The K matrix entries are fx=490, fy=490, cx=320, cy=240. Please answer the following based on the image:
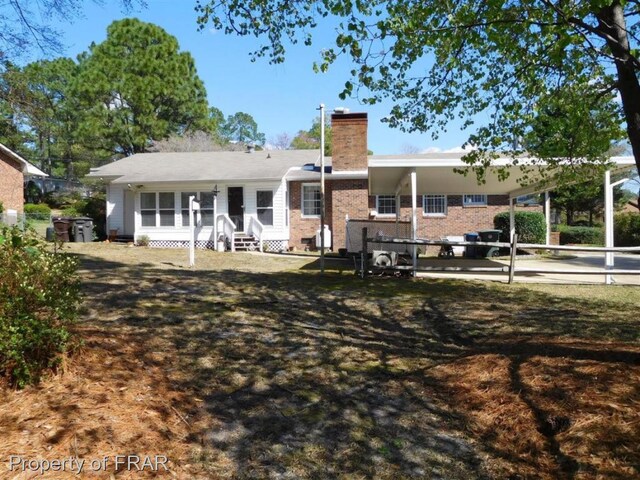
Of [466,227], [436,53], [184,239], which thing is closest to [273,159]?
[184,239]

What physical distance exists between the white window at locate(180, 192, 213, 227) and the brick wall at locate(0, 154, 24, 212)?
1032 centimetres

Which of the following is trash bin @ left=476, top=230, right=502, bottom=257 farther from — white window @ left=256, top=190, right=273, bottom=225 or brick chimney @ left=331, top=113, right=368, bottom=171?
white window @ left=256, top=190, right=273, bottom=225

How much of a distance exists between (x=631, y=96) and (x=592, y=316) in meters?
3.86

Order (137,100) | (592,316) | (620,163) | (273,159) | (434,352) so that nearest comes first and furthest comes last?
(434,352), (592,316), (620,163), (273,159), (137,100)

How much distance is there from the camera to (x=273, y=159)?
24625 millimetres

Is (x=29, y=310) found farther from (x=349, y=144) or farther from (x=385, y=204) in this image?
(x=385, y=204)

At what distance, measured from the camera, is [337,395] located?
13.8ft

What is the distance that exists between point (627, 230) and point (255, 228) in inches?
839

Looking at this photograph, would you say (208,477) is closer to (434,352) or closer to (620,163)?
(434,352)

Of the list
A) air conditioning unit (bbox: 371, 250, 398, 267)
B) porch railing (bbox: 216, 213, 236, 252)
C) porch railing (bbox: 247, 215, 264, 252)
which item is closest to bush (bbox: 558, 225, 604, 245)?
porch railing (bbox: 247, 215, 264, 252)

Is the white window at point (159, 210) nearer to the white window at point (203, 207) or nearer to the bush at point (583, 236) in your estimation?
the white window at point (203, 207)

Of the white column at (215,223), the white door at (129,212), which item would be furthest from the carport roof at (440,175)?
the white door at (129,212)

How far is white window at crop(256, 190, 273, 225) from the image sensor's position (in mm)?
21234

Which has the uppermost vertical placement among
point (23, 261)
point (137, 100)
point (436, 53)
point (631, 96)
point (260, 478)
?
point (137, 100)
